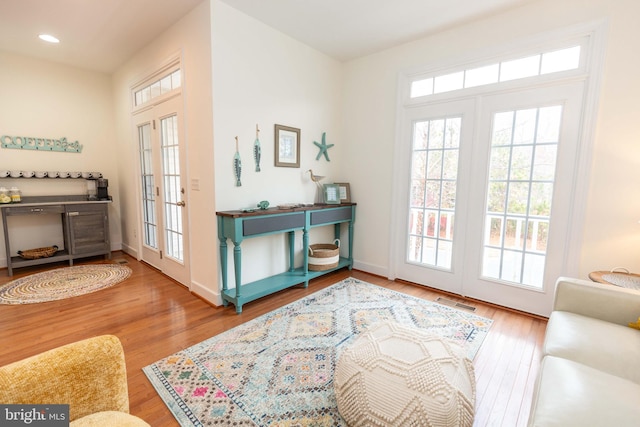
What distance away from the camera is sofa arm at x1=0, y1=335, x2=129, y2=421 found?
2.90 feet

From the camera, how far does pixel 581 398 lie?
1.03 m

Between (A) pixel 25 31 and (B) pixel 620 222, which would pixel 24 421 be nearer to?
(B) pixel 620 222

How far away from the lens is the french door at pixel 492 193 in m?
2.45

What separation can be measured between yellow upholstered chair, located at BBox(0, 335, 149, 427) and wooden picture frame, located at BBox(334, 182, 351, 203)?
293 cm

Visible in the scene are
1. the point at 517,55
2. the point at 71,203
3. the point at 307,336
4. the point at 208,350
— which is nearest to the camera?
the point at 208,350

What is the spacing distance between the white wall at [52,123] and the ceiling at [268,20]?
16.4 inches

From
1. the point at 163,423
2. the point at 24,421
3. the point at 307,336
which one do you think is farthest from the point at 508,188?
the point at 24,421

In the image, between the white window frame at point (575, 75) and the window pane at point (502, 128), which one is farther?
the window pane at point (502, 128)

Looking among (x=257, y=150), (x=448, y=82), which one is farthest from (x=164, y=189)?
(x=448, y=82)

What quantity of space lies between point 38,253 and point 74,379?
3.90 meters

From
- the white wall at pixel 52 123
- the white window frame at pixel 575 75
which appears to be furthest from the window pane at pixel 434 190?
the white wall at pixel 52 123

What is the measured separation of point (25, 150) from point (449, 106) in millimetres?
5339

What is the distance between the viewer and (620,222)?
2.22m

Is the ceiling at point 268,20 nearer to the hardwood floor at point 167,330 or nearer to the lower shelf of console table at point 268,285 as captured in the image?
the lower shelf of console table at point 268,285
